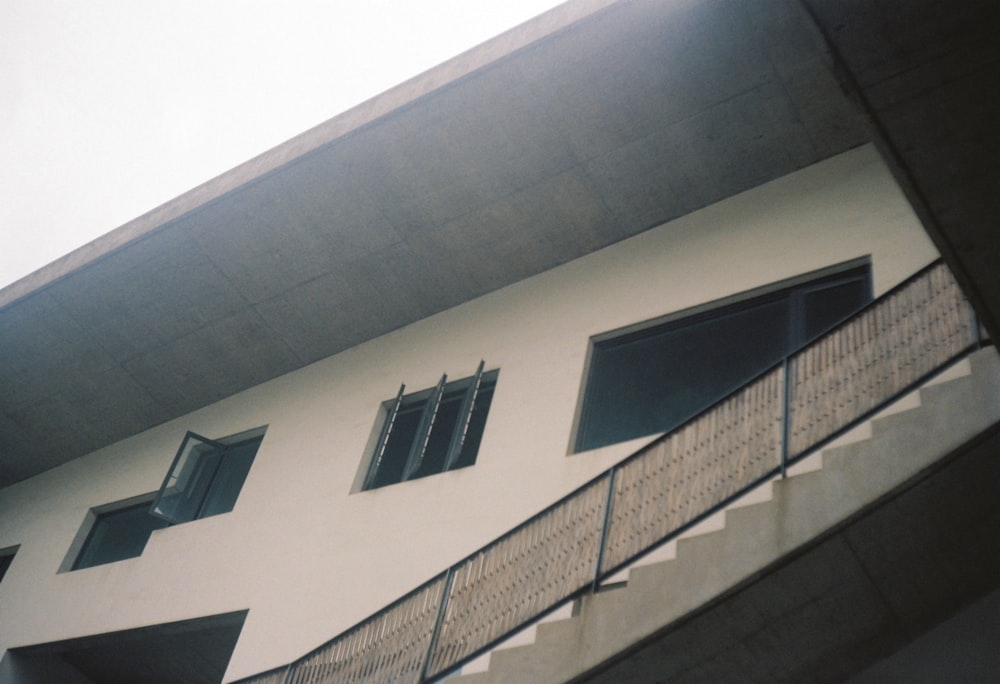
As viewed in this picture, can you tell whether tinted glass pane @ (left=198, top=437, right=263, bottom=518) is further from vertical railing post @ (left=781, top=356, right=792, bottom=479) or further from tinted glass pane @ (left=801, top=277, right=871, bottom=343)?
vertical railing post @ (left=781, top=356, right=792, bottom=479)

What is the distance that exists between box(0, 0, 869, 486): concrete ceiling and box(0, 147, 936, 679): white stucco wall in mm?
458

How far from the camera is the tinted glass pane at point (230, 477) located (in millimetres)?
16188

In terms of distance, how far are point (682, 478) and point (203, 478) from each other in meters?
10.2

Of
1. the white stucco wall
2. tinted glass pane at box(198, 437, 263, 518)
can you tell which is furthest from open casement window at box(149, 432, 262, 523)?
the white stucco wall

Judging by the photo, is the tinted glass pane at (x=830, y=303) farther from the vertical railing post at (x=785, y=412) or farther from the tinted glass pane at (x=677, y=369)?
the vertical railing post at (x=785, y=412)

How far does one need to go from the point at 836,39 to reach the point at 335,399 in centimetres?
1150

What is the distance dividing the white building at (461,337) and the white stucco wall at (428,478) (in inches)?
1.8

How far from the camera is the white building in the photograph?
9.59 m

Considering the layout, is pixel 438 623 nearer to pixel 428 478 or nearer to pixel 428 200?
pixel 428 478

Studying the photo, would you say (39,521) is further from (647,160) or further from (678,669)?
(678,669)

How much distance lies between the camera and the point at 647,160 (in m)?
13.8

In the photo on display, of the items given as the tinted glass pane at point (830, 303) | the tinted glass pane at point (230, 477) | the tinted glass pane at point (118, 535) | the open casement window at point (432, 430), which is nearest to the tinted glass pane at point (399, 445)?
the open casement window at point (432, 430)

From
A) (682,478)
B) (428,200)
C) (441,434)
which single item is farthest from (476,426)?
(682,478)

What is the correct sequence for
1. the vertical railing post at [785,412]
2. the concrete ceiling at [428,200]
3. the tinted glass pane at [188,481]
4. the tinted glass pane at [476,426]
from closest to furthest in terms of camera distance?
the vertical railing post at [785,412]
the concrete ceiling at [428,200]
the tinted glass pane at [476,426]
the tinted glass pane at [188,481]
